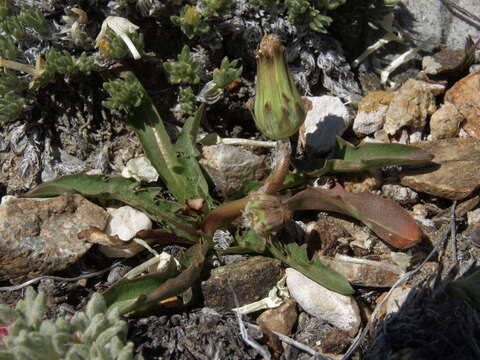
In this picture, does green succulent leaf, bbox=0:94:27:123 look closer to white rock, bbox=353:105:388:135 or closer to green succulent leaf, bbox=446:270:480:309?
white rock, bbox=353:105:388:135

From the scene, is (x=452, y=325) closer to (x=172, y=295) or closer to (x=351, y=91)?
(x=172, y=295)

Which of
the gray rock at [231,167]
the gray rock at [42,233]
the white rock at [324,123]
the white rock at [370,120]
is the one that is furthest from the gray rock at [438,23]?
the gray rock at [42,233]

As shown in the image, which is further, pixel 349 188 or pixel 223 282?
pixel 349 188

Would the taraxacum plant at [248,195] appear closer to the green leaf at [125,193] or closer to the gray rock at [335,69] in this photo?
the green leaf at [125,193]

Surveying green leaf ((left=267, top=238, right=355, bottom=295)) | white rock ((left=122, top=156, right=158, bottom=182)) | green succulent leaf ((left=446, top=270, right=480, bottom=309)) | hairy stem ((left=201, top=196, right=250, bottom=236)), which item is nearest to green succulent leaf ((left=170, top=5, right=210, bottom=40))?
white rock ((left=122, top=156, right=158, bottom=182))

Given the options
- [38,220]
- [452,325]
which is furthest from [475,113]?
[38,220]
